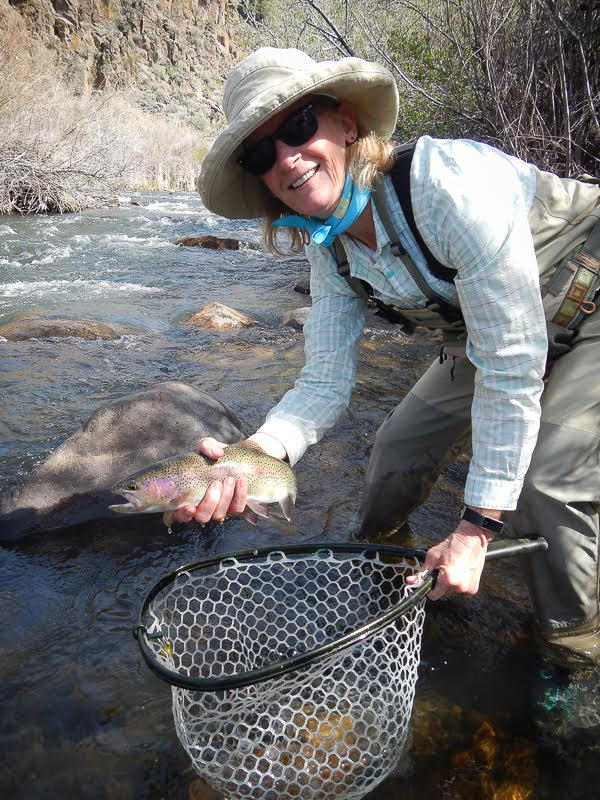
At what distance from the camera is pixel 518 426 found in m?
2.20

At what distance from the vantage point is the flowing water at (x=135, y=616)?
7.96 feet

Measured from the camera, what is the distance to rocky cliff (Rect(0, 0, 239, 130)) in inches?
2056

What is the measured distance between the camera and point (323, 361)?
301cm

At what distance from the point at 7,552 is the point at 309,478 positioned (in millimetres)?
1989

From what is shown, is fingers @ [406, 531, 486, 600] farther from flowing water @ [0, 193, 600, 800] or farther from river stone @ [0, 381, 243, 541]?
river stone @ [0, 381, 243, 541]

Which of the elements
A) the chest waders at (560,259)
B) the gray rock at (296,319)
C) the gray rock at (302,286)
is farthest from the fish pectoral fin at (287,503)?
the gray rock at (302,286)

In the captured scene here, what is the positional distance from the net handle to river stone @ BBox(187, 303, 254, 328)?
6.05m

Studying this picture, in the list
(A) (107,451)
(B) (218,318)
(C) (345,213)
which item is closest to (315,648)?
(C) (345,213)

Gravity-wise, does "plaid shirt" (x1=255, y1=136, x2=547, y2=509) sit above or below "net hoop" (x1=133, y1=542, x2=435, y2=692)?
above

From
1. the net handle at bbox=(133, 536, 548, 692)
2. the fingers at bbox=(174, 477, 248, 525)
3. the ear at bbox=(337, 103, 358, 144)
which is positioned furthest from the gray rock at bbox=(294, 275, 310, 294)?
the net handle at bbox=(133, 536, 548, 692)

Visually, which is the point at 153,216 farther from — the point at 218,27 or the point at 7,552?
the point at 218,27

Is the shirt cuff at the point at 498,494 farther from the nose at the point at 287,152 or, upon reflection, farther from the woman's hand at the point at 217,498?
the nose at the point at 287,152

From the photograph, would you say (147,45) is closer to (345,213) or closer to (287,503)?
(345,213)

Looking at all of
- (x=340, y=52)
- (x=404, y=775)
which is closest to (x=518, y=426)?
(x=404, y=775)
